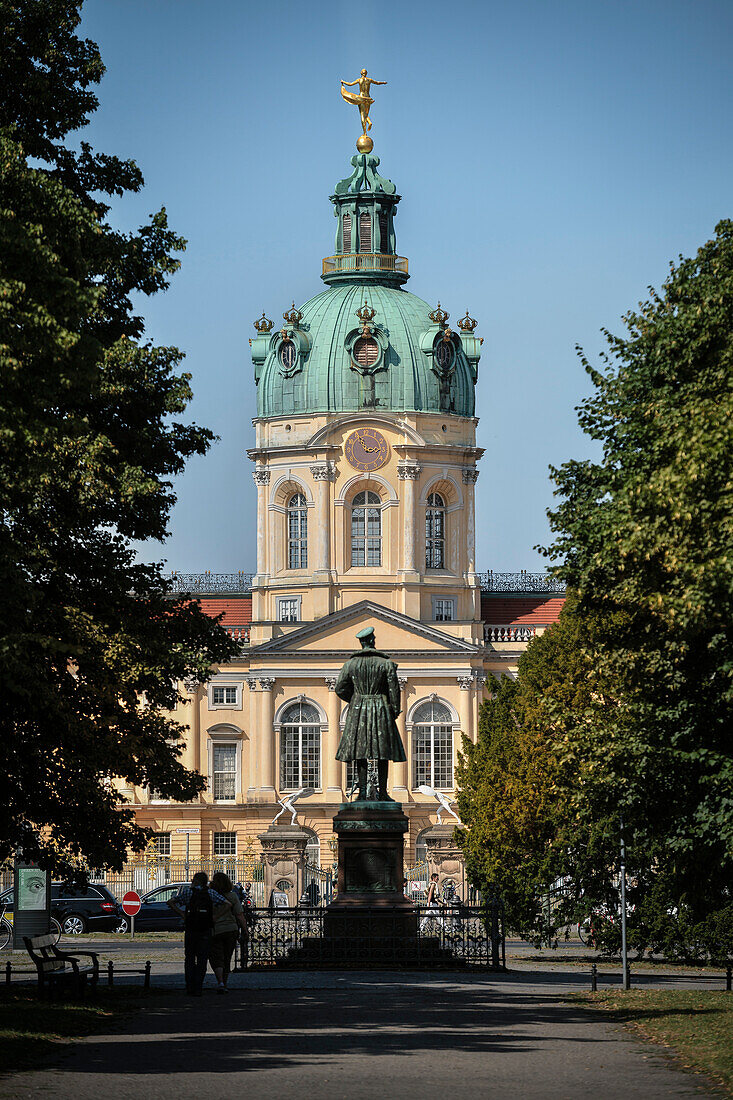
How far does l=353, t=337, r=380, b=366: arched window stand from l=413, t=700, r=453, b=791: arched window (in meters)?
15.5

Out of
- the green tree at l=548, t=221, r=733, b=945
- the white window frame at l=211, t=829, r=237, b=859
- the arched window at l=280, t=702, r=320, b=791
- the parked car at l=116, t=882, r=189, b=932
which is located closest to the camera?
the green tree at l=548, t=221, r=733, b=945

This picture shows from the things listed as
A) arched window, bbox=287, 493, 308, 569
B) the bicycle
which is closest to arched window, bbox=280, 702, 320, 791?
arched window, bbox=287, 493, 308, 569

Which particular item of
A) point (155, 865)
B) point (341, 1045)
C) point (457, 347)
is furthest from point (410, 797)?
point (341, 1045)

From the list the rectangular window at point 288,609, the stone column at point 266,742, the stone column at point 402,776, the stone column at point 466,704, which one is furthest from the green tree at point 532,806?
the rectangular window at point 288,609

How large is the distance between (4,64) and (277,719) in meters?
63.1

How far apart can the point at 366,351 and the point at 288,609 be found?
12.1m

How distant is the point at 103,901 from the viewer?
55969 mm

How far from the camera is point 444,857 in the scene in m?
63.0

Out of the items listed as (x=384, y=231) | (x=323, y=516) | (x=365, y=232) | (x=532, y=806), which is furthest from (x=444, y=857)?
(x=384, y=231)

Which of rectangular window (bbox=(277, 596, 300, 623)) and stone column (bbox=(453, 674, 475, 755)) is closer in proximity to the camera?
stone column (bbox=(453, 674, 475, 755))

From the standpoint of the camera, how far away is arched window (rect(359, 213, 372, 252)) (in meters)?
93.4

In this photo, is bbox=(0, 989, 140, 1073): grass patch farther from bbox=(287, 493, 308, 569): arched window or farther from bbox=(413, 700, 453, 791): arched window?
bbox=(287, 493, 308, 569): arched window

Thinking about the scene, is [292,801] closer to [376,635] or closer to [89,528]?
[376,635]

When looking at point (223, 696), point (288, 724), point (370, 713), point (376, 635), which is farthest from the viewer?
point (223, 696)
